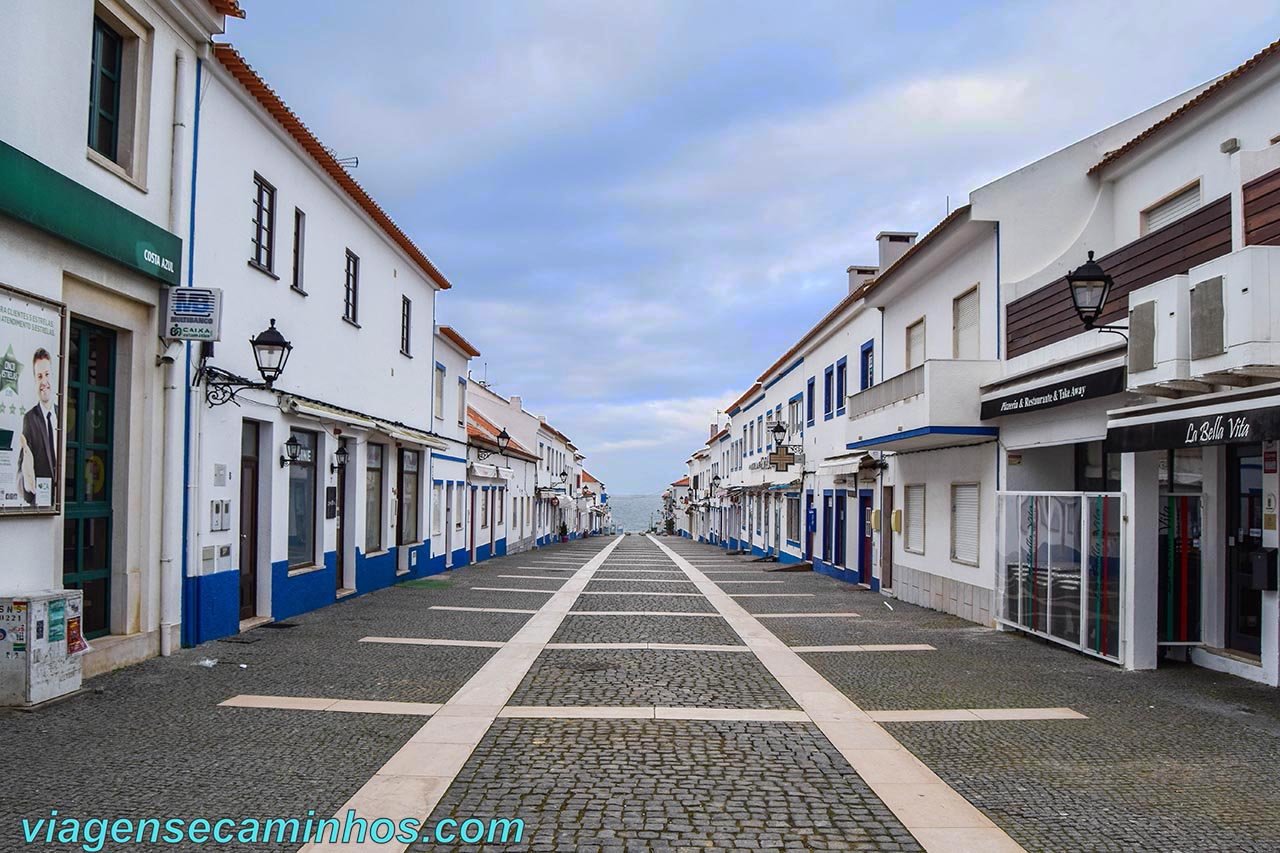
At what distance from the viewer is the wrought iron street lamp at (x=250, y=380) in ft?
33.0

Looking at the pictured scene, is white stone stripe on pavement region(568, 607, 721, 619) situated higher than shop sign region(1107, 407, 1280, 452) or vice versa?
shop sign region(1107, 407, 1280, 452)

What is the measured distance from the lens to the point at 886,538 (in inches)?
755

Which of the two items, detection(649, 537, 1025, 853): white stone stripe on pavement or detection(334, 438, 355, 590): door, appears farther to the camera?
detection(334, 438, 355, 590): door

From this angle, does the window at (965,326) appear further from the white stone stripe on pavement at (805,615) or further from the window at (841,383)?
the window at (841,383)

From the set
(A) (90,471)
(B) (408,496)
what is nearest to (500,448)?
(B) (408,496)

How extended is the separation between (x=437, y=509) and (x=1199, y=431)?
17858mm

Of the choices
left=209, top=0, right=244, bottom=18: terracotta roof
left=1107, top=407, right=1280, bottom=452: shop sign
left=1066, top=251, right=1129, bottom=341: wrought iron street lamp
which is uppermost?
left=209, top=0, right=244, bottom=18: terracotta roof

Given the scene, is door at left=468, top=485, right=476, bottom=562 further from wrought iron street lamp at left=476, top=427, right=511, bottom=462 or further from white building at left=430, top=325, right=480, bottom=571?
wrought iron street lamp at left=476, top=427, right=511, bottom=462

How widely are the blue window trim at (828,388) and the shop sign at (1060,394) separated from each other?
37.0 ft

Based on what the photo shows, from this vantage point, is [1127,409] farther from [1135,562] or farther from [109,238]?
[109,238]

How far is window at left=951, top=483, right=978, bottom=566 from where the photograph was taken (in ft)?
46.3

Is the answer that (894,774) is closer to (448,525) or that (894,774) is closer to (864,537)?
→ (864,537)

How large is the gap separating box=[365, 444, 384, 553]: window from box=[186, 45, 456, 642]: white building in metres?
0.06

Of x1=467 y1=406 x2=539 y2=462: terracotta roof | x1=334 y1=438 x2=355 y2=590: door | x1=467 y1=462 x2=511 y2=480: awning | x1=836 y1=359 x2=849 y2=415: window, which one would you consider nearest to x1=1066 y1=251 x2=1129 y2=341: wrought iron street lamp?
x1=334 y1=438 x2=355 y2=590: door
